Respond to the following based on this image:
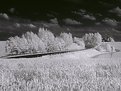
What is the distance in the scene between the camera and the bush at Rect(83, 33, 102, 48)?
404 ft

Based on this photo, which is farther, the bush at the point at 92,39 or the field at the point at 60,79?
the bush at the point at 92,39

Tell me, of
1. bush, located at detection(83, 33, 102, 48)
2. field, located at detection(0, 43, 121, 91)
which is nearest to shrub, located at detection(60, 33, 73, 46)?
bush, located at detection(83, 33, 102, 48)

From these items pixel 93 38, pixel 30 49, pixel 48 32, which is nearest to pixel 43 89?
pixel 30 49

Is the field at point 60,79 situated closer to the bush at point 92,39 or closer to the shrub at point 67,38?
the shrub at point 67,38

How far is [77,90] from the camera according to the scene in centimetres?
543

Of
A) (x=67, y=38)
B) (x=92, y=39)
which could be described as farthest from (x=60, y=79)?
(x=92, y=39)

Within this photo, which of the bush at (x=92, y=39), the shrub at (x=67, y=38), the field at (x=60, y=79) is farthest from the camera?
the bush at (x=92, y=39)

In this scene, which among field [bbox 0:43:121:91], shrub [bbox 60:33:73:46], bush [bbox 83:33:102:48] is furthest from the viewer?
A: bush [bbox 83:33:102:48]

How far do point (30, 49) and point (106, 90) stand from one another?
6484 cm

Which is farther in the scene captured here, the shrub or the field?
the shrub

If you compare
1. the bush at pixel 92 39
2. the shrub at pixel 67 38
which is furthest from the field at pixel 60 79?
the bush at pixel 92 39

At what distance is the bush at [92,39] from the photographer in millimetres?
123188

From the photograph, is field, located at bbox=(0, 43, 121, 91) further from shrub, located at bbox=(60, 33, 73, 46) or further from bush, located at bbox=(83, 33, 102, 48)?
bush, located at bbox=(83, 33, 102, 48)

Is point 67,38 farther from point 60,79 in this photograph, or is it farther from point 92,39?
point 60,79
